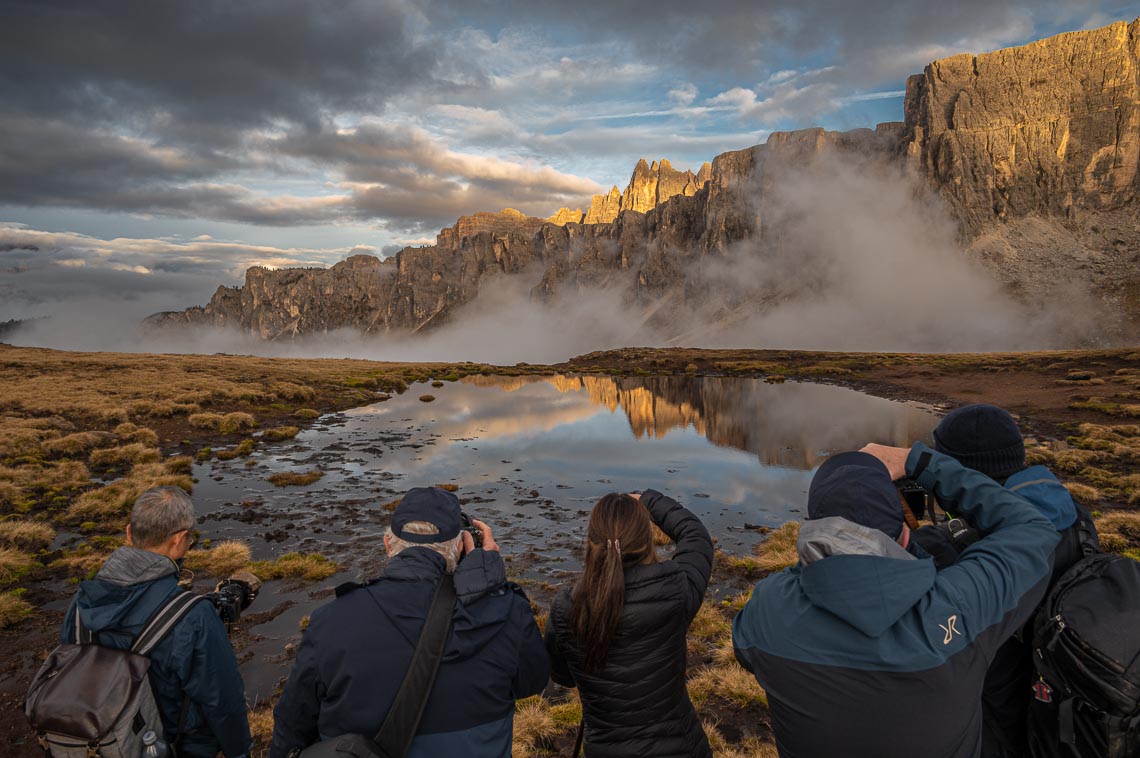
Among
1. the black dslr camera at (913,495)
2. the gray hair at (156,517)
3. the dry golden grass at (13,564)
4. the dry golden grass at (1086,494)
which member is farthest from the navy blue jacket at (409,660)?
the dry golden grass at (1086,494)

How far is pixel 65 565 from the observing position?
47.0ft

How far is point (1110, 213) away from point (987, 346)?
2295 inches

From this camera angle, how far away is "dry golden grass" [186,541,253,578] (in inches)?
574

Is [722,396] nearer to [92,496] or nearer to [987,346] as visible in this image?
[92,496]

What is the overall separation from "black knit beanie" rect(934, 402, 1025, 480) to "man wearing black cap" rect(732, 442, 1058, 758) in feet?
2.80

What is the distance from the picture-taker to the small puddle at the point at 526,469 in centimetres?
1698

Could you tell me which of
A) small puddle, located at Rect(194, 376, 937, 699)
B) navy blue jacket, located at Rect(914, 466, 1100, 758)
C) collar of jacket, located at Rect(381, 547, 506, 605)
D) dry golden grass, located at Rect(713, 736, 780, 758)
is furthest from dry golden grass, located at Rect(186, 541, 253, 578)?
navy blue jacket, located at Rect(914, 466, 1100, 758)

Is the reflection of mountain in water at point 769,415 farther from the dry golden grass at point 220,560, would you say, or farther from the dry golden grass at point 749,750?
the dry golden grass at point 220,560

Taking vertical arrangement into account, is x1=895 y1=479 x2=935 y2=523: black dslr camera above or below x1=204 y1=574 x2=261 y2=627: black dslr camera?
above

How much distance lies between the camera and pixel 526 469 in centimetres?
2795

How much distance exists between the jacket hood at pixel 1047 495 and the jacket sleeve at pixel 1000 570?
→ 0.46m

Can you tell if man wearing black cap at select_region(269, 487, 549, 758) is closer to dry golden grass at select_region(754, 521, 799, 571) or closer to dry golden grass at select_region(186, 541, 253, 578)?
dry golden grass at select_region(754, 521, 799, 571)

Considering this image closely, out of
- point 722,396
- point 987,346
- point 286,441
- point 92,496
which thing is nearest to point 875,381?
point 722,396

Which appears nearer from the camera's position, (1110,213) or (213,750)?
(213,750)
